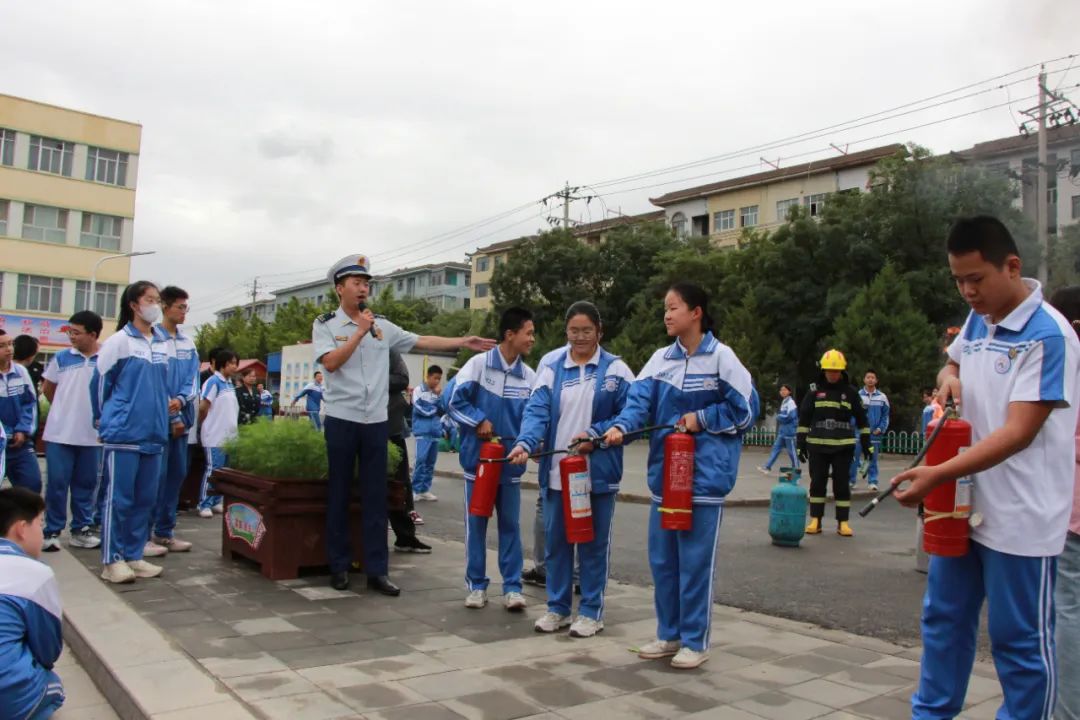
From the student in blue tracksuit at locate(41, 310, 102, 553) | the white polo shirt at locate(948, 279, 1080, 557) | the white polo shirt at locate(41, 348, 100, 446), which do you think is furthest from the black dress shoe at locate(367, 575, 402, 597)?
the white polo shirt at locate(948, 279, 1080, 557)

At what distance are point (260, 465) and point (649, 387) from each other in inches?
121

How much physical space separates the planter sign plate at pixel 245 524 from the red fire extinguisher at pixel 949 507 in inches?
181

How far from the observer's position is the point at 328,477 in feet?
19.9

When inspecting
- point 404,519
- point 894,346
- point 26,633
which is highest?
point 894,346

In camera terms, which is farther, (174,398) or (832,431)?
(832,431)

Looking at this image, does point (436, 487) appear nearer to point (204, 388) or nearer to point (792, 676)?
point (204, 388)

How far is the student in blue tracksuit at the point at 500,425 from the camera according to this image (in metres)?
5.66

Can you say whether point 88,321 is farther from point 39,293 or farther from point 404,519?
point 39,293

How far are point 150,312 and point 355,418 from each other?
5.90 ft

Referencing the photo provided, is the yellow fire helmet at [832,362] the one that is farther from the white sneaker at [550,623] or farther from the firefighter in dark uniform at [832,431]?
the white sneaker at [550,623]

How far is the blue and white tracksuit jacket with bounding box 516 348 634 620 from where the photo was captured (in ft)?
16.7

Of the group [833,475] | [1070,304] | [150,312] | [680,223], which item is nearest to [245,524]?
[150,312]

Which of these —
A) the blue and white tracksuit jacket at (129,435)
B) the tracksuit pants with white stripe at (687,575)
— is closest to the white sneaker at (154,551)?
the blue and white tracksuit jacket at (129,435)

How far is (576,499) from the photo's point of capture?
16.2 ft
